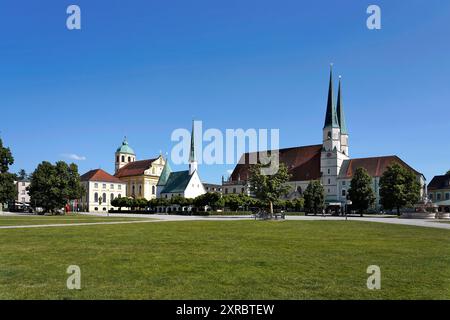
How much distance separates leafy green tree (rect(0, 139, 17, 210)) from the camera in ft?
216

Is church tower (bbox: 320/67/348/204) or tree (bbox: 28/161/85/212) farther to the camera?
church tower (bbox: 320/67/348/204)

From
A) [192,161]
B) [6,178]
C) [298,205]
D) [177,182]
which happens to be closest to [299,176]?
Answer: [298,205]

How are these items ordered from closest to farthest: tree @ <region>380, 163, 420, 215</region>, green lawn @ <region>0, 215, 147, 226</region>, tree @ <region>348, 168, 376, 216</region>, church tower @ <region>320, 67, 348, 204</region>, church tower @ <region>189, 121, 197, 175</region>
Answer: green lawn @ <region>0, 215, 147, 226</region>, tree @ <region>380, 163, 420, 215</region>, tree @ <region>348, 168, 376, 216</region>, church tower @ <region>320, 67, 348, 204</region>, church tower @ <region>189, 121, 197, 175</region>

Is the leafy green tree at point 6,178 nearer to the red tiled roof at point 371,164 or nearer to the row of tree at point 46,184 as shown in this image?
the row of tree at point 46,184

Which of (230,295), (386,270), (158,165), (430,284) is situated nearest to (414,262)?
(386,270)

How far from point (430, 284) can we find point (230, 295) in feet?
14.9

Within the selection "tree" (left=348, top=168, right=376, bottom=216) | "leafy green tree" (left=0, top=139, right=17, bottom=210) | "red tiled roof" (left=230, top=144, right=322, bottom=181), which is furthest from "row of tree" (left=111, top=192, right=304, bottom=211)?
"leafy green tree" (left=0, top=139, right=17, bottom=210)

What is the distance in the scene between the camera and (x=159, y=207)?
11012cm

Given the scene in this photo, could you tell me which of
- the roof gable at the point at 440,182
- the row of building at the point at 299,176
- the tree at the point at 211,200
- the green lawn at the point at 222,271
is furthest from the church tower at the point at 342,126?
the green lawn at the point at 222,271

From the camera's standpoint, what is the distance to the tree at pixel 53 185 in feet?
224

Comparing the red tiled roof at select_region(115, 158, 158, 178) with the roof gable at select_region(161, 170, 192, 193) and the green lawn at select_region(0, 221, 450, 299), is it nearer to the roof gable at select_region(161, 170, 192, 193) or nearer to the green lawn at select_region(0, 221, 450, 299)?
the roof gable at select_region(161, 170, 192, 193)

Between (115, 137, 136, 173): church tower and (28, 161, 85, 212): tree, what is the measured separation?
7744cm
